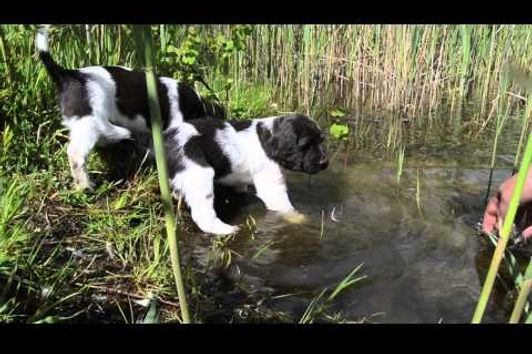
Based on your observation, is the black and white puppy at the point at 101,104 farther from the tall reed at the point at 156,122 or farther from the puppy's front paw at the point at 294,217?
the tall reed at the point at 156,122

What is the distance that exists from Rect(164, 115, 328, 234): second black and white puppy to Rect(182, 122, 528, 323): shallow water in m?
0.23

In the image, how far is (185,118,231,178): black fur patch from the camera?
3824 mm

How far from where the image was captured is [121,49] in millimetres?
5129

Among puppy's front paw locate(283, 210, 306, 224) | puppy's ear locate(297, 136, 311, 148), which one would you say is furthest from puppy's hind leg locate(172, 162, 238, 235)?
puppy's ear locate(297, 136, 311, 148)

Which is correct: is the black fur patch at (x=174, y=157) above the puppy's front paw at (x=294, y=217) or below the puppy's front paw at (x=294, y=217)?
above

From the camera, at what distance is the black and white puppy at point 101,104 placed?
11.9 feet

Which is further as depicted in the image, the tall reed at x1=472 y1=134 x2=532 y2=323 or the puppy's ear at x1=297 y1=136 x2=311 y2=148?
the puppy's ear at x1=297 y1=136 x2=311 y2=148

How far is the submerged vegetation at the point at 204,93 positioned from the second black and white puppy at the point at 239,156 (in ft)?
0.71

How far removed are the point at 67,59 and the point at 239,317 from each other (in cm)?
294

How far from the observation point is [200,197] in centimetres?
372

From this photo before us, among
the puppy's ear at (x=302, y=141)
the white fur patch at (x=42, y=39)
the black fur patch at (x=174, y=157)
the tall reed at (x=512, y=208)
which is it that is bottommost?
the black fur patch at (x=174, y=157)

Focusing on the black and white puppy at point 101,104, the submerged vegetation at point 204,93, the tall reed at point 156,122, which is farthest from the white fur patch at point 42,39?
the tall reed at point 156,122

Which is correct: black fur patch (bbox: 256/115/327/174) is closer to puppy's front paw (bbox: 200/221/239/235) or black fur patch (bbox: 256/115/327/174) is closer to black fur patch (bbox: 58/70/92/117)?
puppy's front paw (bbox: 200/221/239/235)

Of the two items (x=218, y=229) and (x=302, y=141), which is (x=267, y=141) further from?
(x=218, y=229)
